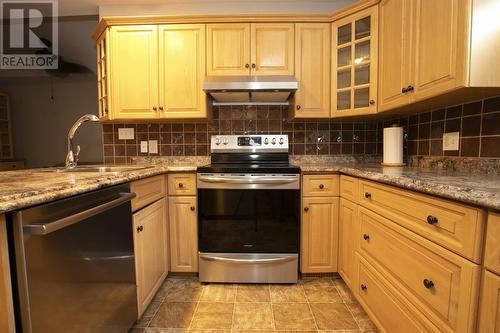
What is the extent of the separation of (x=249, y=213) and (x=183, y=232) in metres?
0.55

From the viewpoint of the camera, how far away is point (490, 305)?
2.14 feet

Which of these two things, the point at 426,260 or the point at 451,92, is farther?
the point at 451,92

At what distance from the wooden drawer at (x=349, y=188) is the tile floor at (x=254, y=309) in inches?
27.5

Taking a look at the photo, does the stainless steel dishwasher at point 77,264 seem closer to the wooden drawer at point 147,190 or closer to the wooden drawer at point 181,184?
the wooden drawer at point 147,190

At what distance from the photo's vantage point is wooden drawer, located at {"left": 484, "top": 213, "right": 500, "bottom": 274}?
0.63 m

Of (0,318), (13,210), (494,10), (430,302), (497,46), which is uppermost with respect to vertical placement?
(494,10)

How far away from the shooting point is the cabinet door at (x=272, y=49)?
2043 mm

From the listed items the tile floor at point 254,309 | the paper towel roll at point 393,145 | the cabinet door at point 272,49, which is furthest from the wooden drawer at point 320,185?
the cabinet door at point 272,49

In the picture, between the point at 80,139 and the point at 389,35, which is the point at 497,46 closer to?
the point at 389,35

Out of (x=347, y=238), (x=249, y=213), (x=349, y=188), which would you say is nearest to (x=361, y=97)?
(x=349, y=188)

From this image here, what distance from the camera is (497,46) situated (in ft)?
3.29

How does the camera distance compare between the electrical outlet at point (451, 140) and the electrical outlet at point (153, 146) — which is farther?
the electrical outlet at point (153, 146)

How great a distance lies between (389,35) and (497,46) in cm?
75

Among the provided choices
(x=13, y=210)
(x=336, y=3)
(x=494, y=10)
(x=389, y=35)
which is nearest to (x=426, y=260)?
(x=494, y=10)
